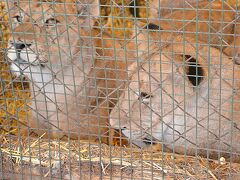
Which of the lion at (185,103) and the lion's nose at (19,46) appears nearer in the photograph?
the lion at (185,103)

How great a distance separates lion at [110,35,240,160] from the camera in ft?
9.85

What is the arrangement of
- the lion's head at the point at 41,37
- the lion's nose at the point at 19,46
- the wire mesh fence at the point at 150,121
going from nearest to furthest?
the wire mesh fence at the point at 150,121
the lion's head at the point at 41,37
the lion's nose at the point at 19,46

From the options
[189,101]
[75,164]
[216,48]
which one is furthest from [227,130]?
[75,164]

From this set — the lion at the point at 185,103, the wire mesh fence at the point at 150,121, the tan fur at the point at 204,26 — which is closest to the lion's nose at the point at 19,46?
the wire mesh fence at the point at 150,121

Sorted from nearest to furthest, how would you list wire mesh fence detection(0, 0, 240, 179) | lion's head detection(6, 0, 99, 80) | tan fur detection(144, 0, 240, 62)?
wire mesh fence detection(0, 0, 240, 179) → tan fur detection(144, 0, 240, 62) → lion's head detection(6, 0, 99, 80)

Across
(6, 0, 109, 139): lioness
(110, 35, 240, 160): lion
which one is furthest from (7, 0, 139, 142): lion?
(110, 35, 240, 160): lion

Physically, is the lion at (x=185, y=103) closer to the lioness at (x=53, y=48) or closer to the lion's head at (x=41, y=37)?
the lioness at (x=53, y=48)

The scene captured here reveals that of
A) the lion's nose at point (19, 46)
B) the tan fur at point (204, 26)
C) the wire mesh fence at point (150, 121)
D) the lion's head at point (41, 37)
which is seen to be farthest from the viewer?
the lion's nose at point (19, 46)

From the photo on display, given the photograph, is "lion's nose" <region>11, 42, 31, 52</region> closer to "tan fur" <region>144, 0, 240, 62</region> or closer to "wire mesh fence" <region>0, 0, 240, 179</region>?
"wire mesh fence" <region>0, 0, 240, 179</region>

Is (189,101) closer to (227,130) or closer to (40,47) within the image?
(227,130)

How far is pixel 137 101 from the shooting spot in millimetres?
3197

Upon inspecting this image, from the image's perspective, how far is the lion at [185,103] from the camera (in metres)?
3.00

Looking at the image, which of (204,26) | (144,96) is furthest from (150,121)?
(204,26)

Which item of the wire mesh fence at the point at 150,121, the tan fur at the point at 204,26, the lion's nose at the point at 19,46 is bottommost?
the wire mesh fence at the point at 150,121
